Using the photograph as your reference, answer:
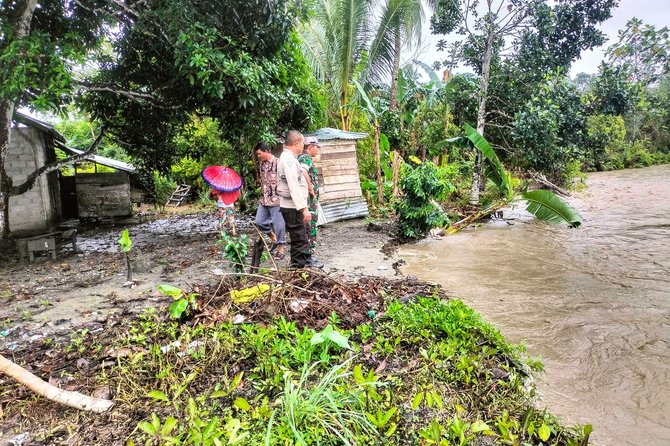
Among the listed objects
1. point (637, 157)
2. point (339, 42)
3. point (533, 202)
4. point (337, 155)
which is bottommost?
point (533, 202)

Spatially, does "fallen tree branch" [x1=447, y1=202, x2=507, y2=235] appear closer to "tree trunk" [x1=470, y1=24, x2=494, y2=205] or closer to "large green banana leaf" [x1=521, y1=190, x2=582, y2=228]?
"large green banana leaf" [x1=521, y1=190, x2=582, y2=228]

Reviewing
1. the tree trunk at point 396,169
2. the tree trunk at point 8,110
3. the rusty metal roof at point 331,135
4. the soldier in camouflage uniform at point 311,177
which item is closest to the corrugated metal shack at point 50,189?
the tree trunk at point 8,110

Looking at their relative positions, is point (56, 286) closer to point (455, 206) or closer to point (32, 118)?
point (32, 118)

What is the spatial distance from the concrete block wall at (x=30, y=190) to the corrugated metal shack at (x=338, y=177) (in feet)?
23.5

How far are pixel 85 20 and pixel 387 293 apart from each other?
25.0 ft

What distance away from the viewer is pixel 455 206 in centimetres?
1158

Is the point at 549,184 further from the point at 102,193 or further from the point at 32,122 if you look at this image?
the point at 32,122

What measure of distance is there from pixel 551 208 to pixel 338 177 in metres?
4.98

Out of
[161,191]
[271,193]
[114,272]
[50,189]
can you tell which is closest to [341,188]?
[271,193]

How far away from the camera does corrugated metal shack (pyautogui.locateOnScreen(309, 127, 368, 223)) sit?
9.75m

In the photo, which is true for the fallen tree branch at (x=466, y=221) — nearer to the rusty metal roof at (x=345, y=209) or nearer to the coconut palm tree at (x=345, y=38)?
the rusty metal roof at (x=345, y=209)

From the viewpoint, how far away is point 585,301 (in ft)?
15.9

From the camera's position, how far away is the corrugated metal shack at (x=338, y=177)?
384 inches

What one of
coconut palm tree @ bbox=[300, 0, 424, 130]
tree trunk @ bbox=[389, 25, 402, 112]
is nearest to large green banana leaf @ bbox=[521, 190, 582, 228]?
coconut palm tree @ bbox=[300, 0, 424, 130]
